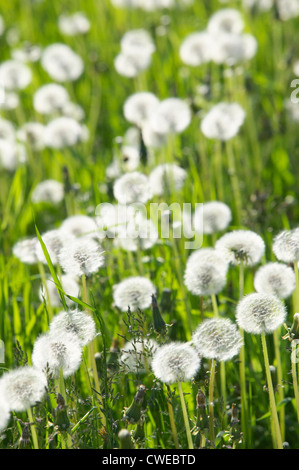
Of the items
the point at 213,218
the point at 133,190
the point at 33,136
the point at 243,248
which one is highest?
the point at 33,136

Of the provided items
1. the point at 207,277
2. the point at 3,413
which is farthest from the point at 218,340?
the point at 3,413

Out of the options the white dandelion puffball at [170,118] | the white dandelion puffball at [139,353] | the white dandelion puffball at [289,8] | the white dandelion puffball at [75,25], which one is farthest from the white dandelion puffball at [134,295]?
the white dandelion puffball at [75,25]

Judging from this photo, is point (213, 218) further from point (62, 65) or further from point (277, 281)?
point (62, 65)

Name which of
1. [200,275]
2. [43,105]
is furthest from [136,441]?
[43,105]

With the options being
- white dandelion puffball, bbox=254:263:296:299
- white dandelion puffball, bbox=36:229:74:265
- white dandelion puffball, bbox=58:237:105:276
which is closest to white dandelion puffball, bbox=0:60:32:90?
white dandelion puffball, bbox=36:229:74:265

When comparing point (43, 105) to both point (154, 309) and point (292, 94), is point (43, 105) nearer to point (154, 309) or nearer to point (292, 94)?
point (292, 94)
